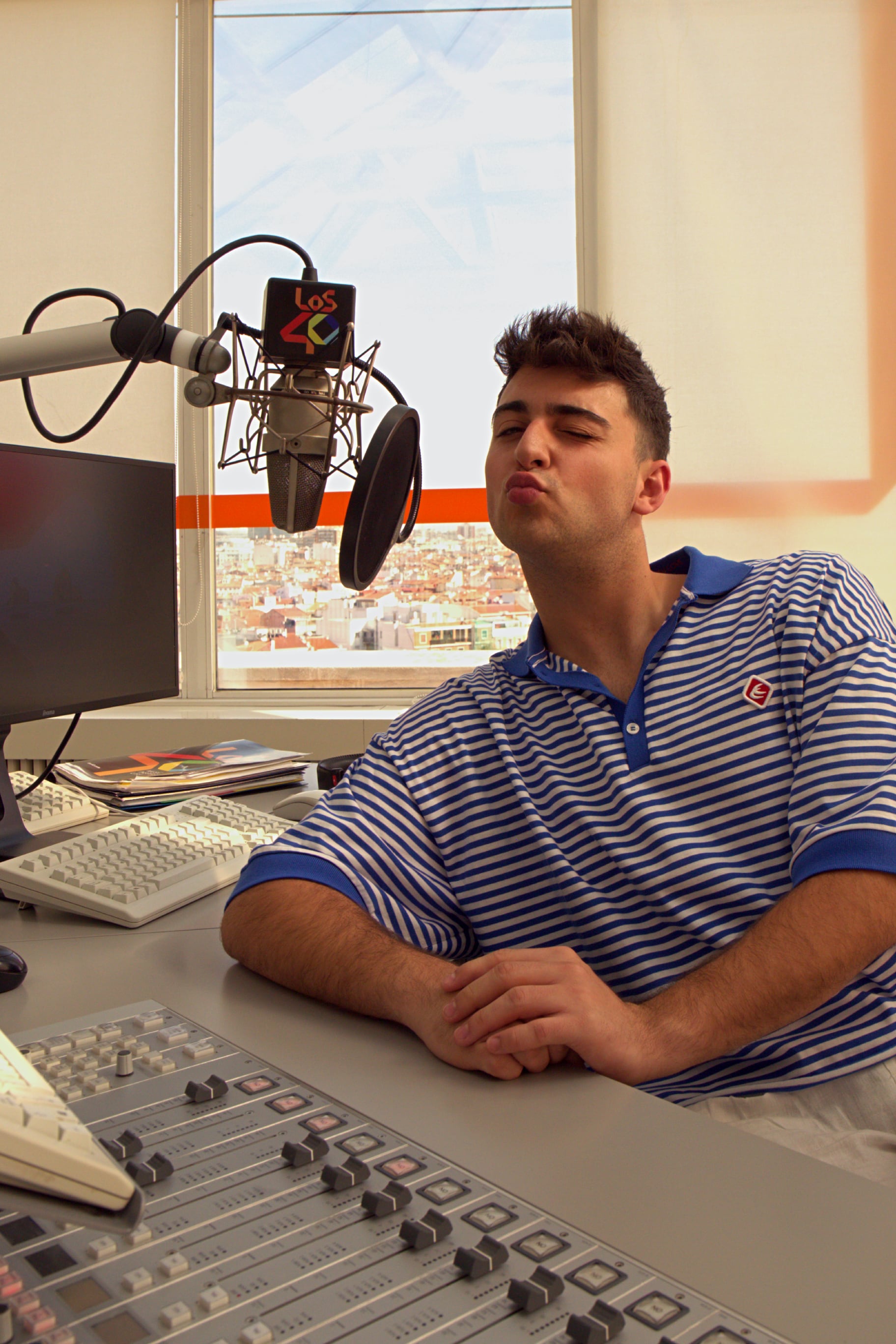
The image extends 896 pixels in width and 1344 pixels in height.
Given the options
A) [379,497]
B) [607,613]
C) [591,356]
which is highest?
[591,356]

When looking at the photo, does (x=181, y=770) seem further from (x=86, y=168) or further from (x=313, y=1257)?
(x=86, y=168)

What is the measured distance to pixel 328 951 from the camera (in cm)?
97

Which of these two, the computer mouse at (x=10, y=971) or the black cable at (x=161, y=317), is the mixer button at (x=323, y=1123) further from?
the black cable at (x=161, y=317)

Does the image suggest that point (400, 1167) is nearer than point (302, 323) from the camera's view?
Yes

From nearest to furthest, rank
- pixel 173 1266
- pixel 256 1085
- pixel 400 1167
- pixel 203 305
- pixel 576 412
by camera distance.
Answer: pixel 173 1266 < pixel 400 1167 < pixel 256 1085 < pixel 576 412 < pixel 203 305

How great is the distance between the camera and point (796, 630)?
1204mm

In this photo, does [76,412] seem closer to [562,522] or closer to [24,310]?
[24,310]

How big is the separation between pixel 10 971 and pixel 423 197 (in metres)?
2.77

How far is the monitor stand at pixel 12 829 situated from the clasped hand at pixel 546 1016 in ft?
2.66

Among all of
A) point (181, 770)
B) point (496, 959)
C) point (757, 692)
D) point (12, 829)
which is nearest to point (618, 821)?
point (757, 692)

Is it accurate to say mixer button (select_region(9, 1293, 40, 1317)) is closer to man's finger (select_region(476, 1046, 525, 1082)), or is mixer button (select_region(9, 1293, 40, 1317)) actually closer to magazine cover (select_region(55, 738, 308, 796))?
man's finger (select_region(476, 1046, 525, 1082))

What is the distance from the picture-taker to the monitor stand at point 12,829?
1445 mm

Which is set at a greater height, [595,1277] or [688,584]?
[688,584]

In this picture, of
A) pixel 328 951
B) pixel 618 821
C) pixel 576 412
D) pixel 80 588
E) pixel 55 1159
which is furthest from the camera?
pixel 80 588
